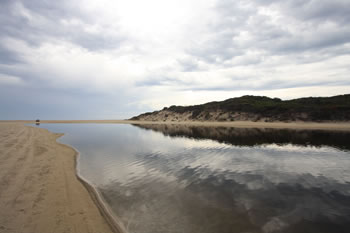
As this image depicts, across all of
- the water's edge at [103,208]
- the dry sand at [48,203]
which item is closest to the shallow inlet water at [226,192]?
the water's edge at [103,208]

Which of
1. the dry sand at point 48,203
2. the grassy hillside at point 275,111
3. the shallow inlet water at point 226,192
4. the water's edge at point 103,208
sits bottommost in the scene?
the shallow inlet water at point 226,192

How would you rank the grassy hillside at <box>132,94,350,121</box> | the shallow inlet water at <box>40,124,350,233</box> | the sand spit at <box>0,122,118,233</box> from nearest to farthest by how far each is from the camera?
the sand spit at <box>0,122,118,233</box>, the shallow inlet water at <box>40,124,350,233</box>, the grassy hillside at <box>132,94,350,121</box>

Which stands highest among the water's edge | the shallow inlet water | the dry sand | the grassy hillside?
the grassy hillside

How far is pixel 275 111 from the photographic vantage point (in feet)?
188

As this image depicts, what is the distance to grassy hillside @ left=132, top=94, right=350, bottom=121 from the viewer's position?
154 ft

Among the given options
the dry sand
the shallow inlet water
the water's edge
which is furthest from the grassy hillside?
the dry sand

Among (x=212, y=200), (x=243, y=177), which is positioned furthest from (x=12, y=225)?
(x=243, y=177)

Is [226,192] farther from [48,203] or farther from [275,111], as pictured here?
[275,111]

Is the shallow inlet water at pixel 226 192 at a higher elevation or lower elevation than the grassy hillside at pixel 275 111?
lower

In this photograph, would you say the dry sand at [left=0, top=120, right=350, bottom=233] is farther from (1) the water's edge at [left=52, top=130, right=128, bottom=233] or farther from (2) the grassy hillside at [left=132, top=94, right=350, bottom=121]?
(2) the grassy hillside at [left=132, top=94, right=350, bottom=121]

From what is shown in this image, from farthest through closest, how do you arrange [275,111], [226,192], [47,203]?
1. [275,111]
2. [226,192]
3. [47,203]

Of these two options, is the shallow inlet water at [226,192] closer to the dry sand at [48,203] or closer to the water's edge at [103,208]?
the water's edge at [103,208]

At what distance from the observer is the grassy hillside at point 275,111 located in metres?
46.9

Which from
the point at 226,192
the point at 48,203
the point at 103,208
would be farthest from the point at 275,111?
the point at 48,203
